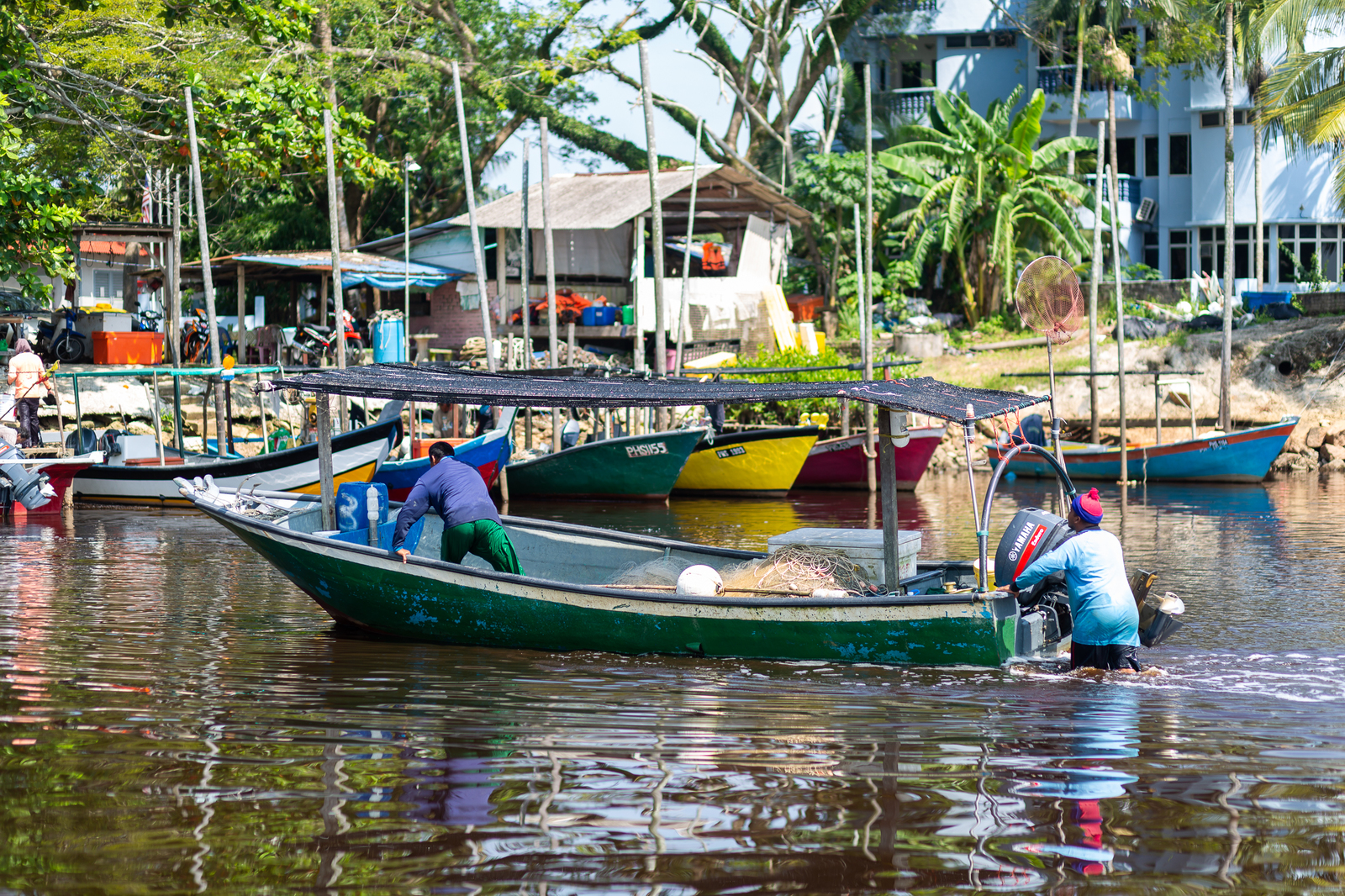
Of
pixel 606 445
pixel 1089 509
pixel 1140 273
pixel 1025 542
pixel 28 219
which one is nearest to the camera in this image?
pixel 1089 509

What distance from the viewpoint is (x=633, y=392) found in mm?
9766

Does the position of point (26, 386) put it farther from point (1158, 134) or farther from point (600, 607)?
point (1158, 134)

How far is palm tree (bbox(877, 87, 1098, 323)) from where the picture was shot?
106 feet

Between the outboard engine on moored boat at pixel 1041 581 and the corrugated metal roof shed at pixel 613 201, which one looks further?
the corrugated metal roof shed at pixel 613 201

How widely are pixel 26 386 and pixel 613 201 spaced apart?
13656 millimetres

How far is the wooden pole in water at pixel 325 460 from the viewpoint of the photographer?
10531mm

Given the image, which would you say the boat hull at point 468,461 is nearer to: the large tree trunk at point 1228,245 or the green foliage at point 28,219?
the green foliage at point 28,219

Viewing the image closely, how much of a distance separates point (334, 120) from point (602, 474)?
24.8 feet

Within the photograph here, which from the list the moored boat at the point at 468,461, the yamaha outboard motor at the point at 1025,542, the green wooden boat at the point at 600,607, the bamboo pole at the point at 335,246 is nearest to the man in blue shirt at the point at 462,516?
the green wooden boat at the point at 600,607

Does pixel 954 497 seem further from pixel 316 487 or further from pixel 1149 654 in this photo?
pixel 1149 654

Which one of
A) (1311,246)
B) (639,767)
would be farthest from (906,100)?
(639,767)

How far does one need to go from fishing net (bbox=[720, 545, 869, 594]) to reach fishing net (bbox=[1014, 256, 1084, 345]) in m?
3.45

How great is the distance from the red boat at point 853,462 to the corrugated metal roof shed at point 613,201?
7.05 meters

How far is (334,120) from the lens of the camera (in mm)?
21719
